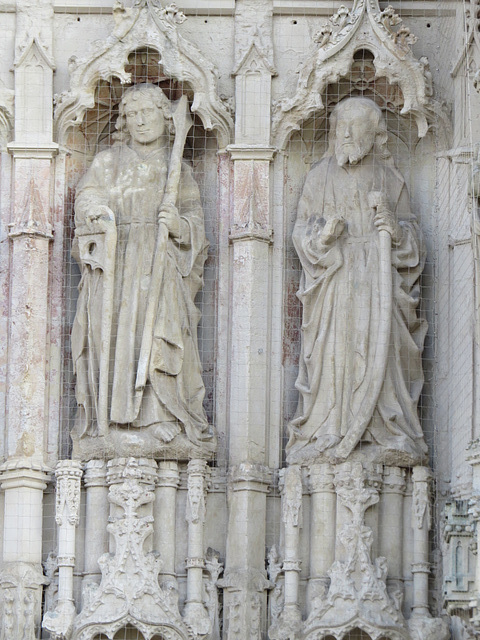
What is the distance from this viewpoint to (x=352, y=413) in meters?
18.3

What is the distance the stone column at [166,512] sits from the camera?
1827 cm

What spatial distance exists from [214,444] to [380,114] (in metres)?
2.60

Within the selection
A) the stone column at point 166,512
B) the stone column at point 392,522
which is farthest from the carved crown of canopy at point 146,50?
the stone column at point 392,522

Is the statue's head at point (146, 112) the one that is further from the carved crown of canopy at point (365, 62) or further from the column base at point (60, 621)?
the column base at point (60, 621)

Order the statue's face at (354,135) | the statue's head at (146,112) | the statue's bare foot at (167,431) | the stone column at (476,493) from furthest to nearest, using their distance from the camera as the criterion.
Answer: the statue's head at (146,112) < the statue's face at (354,135) < the statue's bare foot at (167,431) < the stone column at (476,493)

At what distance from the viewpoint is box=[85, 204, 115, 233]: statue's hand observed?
60.9 ft

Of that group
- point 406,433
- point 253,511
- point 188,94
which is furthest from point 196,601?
point 188,94

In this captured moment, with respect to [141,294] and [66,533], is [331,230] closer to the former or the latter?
[141,294]

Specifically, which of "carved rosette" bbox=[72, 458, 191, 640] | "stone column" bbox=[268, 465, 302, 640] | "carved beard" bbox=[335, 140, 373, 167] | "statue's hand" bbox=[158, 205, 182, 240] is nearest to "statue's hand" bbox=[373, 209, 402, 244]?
"carved beard" bbox=[335, 140, 373, 167]

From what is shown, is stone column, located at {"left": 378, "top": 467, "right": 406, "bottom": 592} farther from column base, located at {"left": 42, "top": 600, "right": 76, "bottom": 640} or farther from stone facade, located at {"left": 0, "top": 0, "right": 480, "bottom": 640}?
column base, located at {"left": 42, "top": 600, "right": 76, "bottom": 640}

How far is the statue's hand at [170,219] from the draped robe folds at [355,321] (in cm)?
85

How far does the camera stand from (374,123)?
18781 millimetres

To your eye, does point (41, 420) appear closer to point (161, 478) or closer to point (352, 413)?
point (161, 478)

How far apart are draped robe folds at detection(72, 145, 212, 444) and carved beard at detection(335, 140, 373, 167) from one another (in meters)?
1.06
